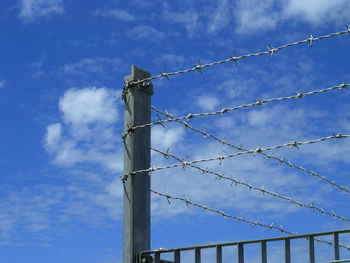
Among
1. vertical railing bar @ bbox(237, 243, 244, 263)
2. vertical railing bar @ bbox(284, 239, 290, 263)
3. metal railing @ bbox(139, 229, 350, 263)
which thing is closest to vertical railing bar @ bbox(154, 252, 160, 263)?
metal railing @ bbox(139, 229, 350, 263)

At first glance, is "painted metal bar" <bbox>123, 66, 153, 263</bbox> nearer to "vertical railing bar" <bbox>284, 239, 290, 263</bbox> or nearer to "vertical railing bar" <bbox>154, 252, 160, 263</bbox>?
"vertical railing bar" <bbox>154, 252, 160, 263</bbox>

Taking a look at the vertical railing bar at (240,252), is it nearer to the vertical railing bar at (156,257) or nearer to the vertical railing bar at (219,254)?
the vertical railing bar at (219,254)

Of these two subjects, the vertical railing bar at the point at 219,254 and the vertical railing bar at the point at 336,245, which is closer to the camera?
the vertical railing bar at the point at 336,245

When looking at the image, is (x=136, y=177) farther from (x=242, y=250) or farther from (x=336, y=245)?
(x=336, y=245)

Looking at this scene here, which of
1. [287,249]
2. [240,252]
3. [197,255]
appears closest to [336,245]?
[287,249]

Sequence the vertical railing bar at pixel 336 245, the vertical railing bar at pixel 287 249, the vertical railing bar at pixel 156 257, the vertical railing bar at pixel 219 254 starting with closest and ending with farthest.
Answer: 1. the vertical railing bar at pixel 336 245
2. the vertical railing bar at pixel 287 249
3. the vertical railing bar at pixel 219 254
4. the vertical railing bar at pixel 156 257

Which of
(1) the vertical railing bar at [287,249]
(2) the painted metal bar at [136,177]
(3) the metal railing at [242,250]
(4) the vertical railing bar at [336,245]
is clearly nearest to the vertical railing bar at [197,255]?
(3) the metal railing at [242,250]

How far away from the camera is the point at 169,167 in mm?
6051

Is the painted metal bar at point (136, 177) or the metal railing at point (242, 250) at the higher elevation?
the painted metal bar at point (136, 177)

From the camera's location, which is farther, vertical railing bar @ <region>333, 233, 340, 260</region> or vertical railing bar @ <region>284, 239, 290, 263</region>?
vertical railing bar @ <region>284, 239, 290, 263</region>

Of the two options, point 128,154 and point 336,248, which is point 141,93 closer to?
point 128,154

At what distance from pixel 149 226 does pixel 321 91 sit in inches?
88.8

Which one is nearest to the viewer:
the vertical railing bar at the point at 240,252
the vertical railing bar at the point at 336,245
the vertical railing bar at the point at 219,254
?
the vertical railing bar at the point at 336,245

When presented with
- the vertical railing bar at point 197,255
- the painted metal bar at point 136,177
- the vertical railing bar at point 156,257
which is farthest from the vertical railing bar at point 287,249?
the painted metal bar at point 136,177
